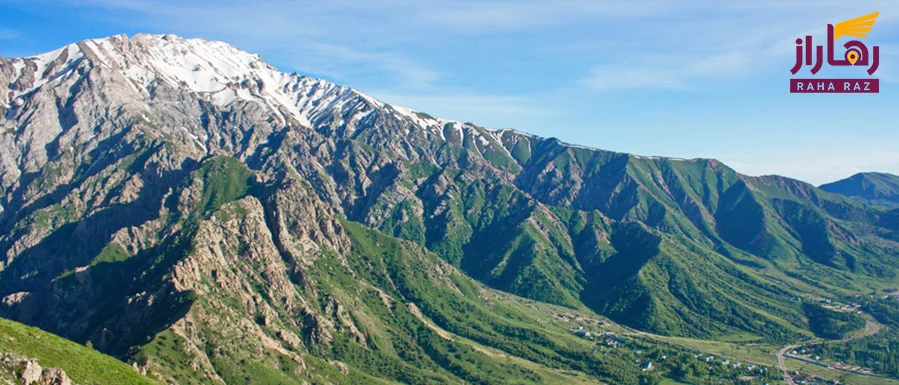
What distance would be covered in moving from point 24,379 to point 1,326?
49.5m

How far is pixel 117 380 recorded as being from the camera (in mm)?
194875

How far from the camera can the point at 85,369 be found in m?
191

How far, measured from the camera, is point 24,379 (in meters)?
151

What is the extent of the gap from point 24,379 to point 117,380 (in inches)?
1782

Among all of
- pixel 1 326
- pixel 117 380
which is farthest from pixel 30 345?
pixel 117 380

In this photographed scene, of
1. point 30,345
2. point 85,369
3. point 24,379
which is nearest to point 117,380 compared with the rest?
point 85,369

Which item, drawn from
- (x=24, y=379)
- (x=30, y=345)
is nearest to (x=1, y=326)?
(x=30, y=345)

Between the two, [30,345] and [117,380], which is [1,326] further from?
[117,380]

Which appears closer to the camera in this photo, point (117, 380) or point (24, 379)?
point (24, 379)

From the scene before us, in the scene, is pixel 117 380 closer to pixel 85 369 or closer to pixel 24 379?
pixel 85 369

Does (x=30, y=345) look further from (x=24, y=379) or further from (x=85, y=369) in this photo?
(x=24, y=379)

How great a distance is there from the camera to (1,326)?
623 ft

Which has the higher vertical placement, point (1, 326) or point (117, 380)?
point (1, 326)

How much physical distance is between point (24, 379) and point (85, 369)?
41.1m
